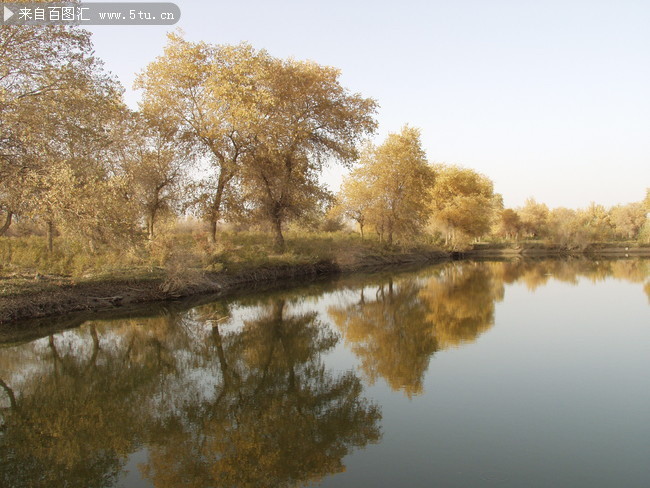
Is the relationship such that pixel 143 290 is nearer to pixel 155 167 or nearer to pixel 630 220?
pixel 155 167

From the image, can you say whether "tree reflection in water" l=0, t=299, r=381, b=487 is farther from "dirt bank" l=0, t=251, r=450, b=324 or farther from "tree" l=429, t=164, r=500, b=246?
"tree" l=429, t=164, r=500, b=246

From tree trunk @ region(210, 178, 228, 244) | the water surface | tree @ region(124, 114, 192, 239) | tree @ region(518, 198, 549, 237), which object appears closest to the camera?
the water surface

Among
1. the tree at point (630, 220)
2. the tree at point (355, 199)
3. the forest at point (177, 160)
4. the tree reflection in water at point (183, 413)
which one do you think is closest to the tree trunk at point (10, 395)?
the tree reflection in water at point (183, 413)

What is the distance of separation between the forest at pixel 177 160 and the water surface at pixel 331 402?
415cm

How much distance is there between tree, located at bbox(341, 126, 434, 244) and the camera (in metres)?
40.4

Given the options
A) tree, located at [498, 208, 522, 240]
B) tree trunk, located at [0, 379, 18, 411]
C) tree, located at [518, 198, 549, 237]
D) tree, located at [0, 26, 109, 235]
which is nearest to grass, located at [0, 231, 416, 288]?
tree, located at [0, 26, 109, 235]

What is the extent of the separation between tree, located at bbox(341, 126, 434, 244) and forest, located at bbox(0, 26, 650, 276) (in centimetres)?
12

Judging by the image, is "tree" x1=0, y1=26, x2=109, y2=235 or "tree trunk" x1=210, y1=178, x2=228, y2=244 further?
"tree trunk" x1=210, y1=178, x2=228, y2=244

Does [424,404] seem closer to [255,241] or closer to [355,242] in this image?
[255,241]

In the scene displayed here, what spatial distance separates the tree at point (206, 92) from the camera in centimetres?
2269

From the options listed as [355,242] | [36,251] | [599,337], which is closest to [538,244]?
[355,242]

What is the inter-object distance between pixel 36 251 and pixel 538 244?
51693 millimetres

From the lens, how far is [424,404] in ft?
25.4

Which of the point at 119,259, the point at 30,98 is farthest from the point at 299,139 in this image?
the point at 30,98
